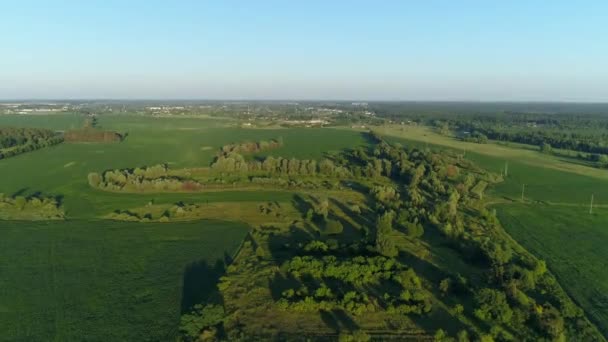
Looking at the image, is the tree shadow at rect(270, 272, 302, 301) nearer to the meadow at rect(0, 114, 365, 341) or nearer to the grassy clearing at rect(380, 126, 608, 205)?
→ the meadow at rect(0, 114, 365, 341)

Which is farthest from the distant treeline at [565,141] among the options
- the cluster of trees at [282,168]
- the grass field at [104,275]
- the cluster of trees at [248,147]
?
the grass field at [104,275]

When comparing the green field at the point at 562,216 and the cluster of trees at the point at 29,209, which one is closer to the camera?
the green field at the point at 562,216

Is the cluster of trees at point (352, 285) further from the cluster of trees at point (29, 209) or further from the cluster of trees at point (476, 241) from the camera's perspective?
A: the cluster of trees at point (29, 209)

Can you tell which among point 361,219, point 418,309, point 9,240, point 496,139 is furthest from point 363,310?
point 496,139

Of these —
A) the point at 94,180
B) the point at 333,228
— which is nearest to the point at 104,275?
the point at 333,228

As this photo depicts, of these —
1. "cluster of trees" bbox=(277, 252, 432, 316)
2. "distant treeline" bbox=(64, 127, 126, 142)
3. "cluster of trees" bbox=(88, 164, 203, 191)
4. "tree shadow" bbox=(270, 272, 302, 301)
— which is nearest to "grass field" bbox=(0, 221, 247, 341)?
"tree shadow" bbox=(270, 272, 302, 301)

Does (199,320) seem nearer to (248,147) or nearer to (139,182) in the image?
(139,182)
